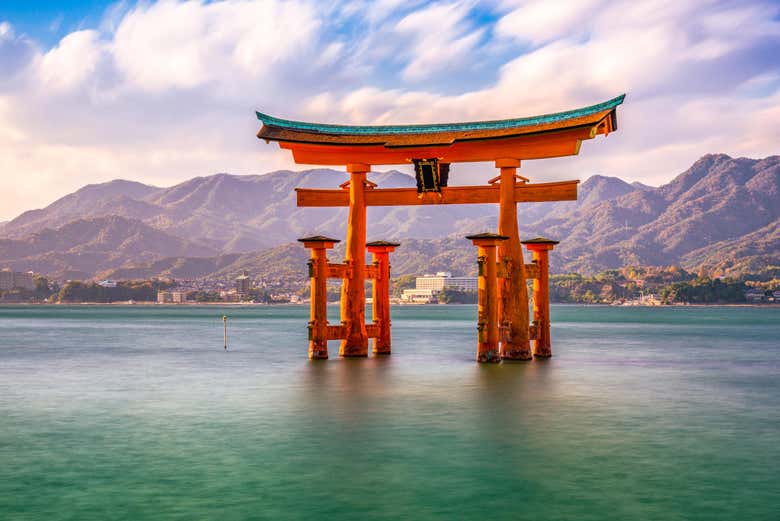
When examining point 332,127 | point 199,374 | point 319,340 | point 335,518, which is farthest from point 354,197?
point 335,518

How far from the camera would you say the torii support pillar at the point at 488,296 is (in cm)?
2680

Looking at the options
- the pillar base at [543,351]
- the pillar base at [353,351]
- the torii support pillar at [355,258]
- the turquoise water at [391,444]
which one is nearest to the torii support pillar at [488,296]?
the turquoise water at [391,444]

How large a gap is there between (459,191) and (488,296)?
Answer: 3837 millimetres

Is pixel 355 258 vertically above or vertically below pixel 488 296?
above

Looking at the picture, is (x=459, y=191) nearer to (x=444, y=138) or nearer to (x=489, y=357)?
(x=444, y=138)

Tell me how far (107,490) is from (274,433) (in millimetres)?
5162

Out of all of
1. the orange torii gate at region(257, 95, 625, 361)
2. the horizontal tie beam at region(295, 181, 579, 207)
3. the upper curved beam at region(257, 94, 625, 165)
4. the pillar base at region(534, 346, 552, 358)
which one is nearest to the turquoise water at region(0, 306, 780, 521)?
the pillar base at region(534, 346, 552, 358)

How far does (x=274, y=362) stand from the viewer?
37.2 metres

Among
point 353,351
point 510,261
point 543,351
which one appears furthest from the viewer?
point 543,351

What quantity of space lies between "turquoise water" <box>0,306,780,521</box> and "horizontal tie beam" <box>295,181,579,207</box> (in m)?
5.51

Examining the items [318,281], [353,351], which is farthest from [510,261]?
[353,351]

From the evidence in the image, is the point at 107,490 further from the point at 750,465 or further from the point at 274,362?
the point at 274,362

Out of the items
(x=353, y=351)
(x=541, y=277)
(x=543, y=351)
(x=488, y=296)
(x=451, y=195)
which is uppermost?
(x=451, y=195)

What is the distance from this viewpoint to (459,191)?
28438 millimetres
